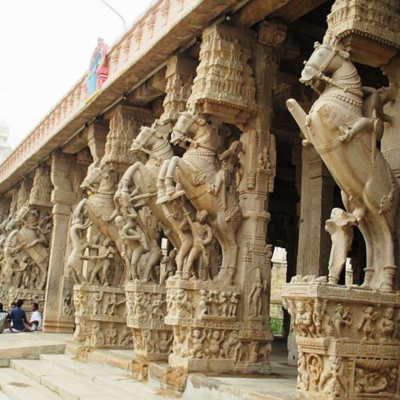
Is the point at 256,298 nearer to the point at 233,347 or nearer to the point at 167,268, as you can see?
the point at 233,347

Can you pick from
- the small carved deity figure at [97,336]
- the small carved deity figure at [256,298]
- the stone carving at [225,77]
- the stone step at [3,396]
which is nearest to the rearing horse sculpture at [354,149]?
the stone carving at [225,77]

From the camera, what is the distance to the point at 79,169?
16594mm

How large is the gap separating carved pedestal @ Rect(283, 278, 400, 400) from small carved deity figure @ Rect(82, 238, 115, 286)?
6917mm

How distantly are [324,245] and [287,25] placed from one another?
3.32 meters

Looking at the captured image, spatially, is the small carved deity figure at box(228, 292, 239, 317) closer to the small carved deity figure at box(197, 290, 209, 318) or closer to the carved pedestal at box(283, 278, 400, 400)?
the small carved deity figure at box(197, 290, 209, 318)

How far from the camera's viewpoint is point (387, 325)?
596 centimetres

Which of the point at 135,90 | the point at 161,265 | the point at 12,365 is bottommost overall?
the point at 12,365

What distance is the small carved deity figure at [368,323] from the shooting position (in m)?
5.86

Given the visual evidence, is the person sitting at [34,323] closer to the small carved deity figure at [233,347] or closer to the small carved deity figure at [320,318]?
the small carved deity figure at [233,347]

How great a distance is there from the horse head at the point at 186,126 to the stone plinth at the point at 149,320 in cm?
242

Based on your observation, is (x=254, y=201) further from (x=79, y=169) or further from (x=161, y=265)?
(x=79, y=169)

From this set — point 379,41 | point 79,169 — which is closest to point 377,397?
point 379,41

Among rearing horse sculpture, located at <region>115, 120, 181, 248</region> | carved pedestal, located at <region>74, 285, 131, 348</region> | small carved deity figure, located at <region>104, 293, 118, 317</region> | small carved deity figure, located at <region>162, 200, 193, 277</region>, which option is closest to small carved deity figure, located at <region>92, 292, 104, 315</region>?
carved pedestal, located at <region>74, 285, 131, 348</region>

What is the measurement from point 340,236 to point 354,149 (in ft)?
2.64
